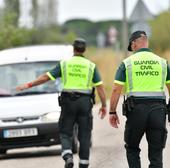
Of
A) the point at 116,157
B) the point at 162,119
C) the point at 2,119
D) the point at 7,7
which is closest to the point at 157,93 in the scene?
the point at 162,119

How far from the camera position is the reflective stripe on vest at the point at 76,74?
13000mm

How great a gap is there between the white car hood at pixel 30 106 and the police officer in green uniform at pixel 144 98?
17.2ft

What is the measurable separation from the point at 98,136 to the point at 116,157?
4671 millimetres

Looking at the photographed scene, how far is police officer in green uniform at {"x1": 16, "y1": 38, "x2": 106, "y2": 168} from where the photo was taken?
12.9 metres

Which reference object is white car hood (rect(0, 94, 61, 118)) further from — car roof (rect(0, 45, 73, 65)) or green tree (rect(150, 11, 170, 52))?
green tree (rect(150, 11, 170, 52))

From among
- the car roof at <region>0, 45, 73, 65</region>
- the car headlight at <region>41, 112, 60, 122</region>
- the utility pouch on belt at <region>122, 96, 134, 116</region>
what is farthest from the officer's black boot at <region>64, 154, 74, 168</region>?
the car roof at <region>0, 45, 73, 65</region>

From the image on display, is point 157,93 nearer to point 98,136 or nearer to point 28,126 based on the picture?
point 28,126

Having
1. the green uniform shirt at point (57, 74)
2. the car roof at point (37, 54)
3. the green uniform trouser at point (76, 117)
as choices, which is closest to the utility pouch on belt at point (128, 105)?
the green uniform trouser at point (76, 117)

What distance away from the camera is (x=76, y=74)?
42.7ft

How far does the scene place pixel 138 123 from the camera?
1077 centimetres

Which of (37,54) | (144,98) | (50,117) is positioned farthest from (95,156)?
(144,98)

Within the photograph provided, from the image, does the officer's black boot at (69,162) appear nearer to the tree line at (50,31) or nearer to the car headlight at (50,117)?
the car headlight at (50,117)

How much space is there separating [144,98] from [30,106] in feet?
18.4

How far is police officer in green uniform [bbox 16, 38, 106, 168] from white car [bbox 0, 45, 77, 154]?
2860 mm
